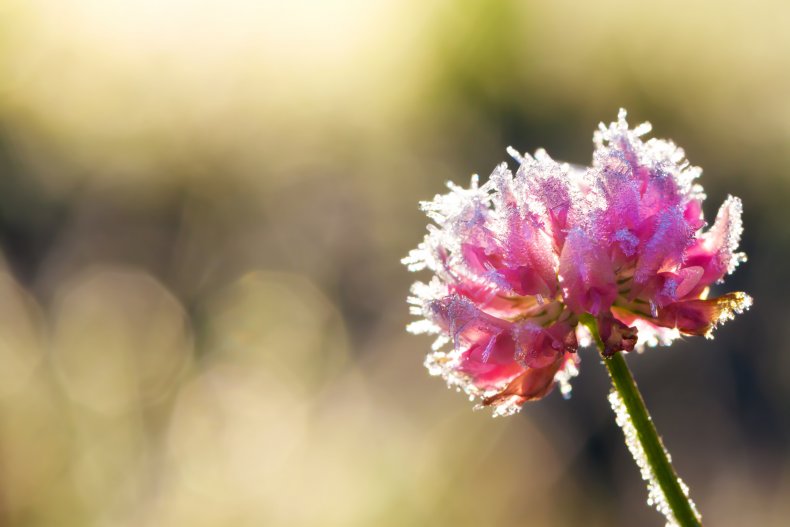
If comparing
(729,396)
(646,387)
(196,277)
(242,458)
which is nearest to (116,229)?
(196,277)

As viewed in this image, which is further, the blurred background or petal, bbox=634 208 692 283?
the blurred background

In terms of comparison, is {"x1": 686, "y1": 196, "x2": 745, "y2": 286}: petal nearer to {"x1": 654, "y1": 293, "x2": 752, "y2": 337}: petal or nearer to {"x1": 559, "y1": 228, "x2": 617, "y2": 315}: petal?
{"x1": 654, "y1": 293, "x2": 752, "y2": 337}: petal

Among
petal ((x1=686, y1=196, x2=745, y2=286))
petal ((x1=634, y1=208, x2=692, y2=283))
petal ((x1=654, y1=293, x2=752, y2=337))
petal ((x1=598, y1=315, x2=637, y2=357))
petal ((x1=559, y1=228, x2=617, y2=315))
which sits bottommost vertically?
petal ((x1=598, y1=315, x2=637, y2=357))

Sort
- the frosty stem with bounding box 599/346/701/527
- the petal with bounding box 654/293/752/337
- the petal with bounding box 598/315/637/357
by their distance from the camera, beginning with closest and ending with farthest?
the frosty stem with bounding box 599/346/701/527
the petal with bounding box 598/315/637/357
the petal with bounding box 654/293/752/337

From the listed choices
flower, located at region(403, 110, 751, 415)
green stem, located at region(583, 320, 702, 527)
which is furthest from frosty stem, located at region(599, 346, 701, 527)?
flower, located at region(403, 110, 751, 415)

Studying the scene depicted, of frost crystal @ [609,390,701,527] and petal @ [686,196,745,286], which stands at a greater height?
petal @ [686,196,745,286]

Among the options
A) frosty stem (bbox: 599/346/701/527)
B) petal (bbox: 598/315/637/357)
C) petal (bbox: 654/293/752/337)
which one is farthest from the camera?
petal (bbox: 654/293/752/337)

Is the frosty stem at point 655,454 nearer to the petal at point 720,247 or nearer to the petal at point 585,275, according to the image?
the petal at point 585,275
